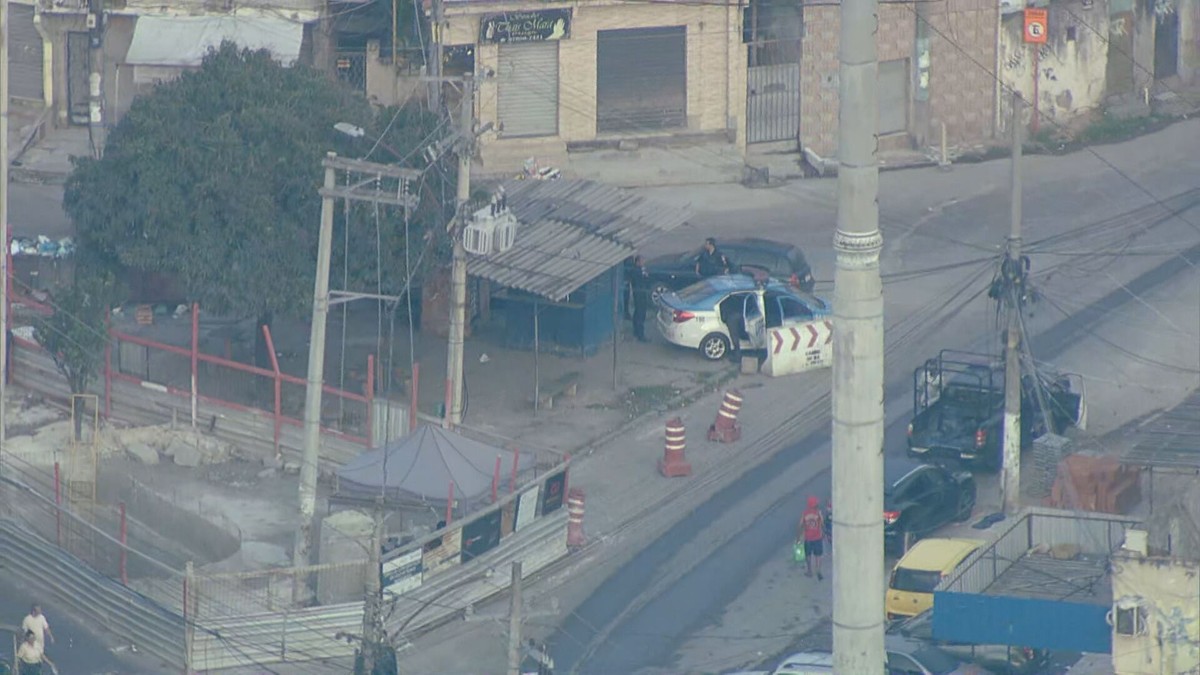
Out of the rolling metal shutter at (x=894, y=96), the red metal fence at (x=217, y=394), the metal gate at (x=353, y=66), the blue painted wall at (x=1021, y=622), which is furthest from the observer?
the rolling metal shutter at (x=894, y=96)

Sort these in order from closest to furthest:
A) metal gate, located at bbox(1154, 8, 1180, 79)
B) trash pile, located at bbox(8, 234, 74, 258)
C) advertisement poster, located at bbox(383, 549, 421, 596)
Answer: advertisement poster, located at bbox(383, 549, 421, 596) < trash pile, located at bbox(8, 234, 74, 258) < metal gate, located at bbox(1154, 8, 1180, 79)

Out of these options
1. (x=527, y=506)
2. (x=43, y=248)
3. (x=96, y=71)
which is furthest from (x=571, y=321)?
(x=96, y=71)

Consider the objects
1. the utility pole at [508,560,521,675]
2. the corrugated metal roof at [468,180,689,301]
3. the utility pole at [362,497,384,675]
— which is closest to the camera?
the utility pole at [508,560,521,675]

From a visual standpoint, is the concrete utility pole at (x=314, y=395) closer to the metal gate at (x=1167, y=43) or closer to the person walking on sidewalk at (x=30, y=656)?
the person walking on sidewalk at (x=30, y=656)

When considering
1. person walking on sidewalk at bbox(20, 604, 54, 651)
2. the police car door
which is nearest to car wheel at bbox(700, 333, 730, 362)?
the police car door

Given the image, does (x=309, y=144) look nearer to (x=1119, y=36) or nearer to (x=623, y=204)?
(x=623, y=204)

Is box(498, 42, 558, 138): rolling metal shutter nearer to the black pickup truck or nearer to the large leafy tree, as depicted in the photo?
the large leafy tree

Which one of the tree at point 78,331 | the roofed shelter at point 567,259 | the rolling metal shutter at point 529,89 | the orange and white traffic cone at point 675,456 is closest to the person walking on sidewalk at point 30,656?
the tree at point 78,331
